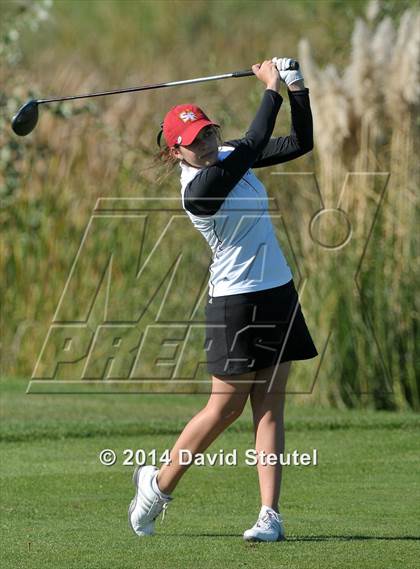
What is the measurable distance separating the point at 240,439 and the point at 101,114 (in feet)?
17.8

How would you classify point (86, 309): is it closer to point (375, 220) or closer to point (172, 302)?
point (172, 302)

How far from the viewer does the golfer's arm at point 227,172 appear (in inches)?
205

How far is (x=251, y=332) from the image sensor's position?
536cm

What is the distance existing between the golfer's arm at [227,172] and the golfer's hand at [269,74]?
0.14 metres

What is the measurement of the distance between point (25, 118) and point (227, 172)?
163 centimetres

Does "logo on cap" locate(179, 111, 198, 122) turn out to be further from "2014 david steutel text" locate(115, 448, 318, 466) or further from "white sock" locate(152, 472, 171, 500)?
"2014 david steutel text" locate(115, 448, 318, 466)

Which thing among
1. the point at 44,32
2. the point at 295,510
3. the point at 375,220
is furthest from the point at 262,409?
the point at 44,32

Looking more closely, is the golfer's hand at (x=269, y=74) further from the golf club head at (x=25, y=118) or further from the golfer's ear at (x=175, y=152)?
the golf club head at (x=25, y=118)

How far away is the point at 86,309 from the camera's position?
1132cm

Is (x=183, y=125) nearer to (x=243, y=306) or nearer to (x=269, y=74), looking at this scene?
(x=269, y=74)

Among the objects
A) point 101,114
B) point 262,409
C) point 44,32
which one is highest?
point 262,409

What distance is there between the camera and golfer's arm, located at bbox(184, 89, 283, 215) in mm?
5199

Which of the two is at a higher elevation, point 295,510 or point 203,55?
point 295,510

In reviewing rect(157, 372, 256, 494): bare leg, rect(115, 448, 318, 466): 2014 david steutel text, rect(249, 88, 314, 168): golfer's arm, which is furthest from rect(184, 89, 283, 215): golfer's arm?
rect(115, 448, 318, 466): 2014 david steutel text
